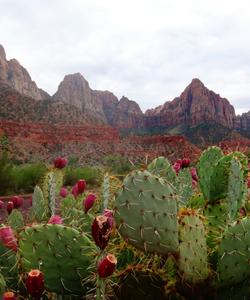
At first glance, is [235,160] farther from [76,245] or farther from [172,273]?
[76,245]

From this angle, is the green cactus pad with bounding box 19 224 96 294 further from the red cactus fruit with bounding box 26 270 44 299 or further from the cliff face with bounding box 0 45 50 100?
the cliff face with bounding box 0 45 50 100

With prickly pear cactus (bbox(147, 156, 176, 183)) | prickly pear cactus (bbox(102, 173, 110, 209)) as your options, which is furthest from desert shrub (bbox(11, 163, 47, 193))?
prickly pear cactus (bbox(147, 156, 176, 183))

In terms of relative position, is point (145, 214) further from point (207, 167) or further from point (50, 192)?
point (50, 192)

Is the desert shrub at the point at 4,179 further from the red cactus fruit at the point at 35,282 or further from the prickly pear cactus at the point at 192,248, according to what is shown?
the red cactus fruit at the point at 35,282

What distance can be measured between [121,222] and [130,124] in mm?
125068

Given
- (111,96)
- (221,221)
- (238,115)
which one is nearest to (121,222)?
(221,221)

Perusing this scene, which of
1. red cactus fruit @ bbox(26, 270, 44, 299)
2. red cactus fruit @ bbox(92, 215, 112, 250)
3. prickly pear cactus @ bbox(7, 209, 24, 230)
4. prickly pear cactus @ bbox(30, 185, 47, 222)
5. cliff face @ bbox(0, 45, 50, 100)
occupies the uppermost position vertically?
cliff face @ bbox(0, 45, 50, 100)

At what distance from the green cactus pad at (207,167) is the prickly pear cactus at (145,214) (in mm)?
1374

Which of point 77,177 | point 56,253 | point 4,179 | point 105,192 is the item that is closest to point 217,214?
point 105,192

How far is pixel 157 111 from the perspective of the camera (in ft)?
400

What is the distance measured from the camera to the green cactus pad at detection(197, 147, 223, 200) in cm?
390

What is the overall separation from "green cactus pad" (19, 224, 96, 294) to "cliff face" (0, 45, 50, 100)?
365 ft

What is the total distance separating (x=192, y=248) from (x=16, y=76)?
11836 cm

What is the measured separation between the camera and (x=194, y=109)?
110750 mm
